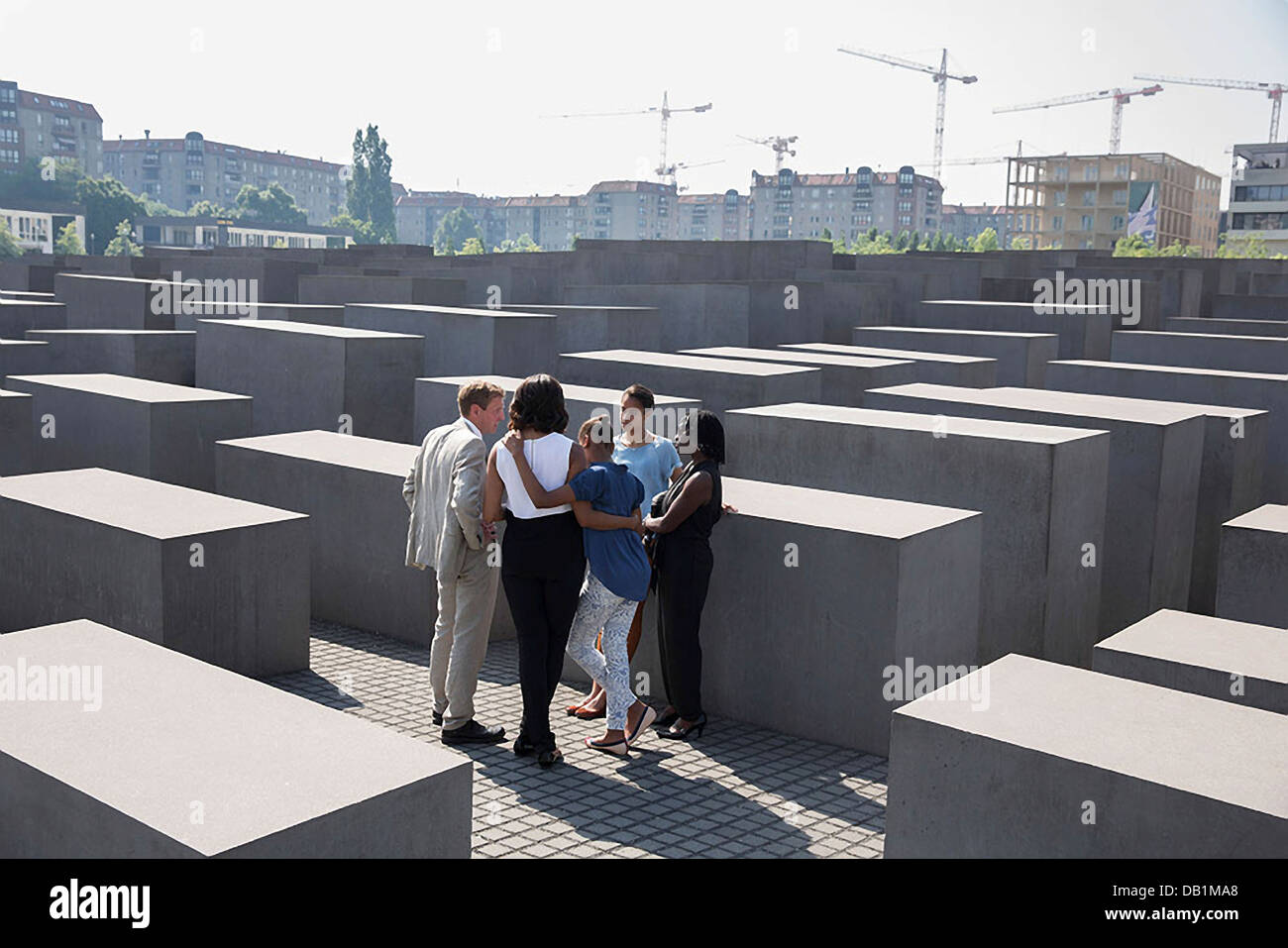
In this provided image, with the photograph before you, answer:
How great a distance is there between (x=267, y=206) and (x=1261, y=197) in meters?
112

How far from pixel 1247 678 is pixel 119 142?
195 m

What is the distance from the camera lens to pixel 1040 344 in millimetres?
17078

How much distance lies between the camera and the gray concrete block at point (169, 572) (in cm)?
750

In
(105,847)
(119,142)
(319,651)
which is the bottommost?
(319,651)

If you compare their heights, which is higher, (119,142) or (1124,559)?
(119,142)

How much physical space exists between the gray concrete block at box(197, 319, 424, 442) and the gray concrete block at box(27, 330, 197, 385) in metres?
1.73

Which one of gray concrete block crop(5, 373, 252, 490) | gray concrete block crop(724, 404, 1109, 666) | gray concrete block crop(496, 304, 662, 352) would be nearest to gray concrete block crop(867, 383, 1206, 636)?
gray concrete block crop(724, 404, 1109, 666)

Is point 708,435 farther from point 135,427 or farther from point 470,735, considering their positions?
point 135,427

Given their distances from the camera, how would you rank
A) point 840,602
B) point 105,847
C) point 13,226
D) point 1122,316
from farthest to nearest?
point 13,226, point 1122,316, point 840,602, point 105,847

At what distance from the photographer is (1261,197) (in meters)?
89.4

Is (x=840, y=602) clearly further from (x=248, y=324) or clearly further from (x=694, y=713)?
(x=248, y=324)

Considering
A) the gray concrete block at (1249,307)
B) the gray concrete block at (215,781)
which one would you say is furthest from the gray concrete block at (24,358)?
the gray concrete block at (1249,307)

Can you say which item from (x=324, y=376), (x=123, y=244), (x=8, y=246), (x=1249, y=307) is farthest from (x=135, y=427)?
(x=123, y=244)
